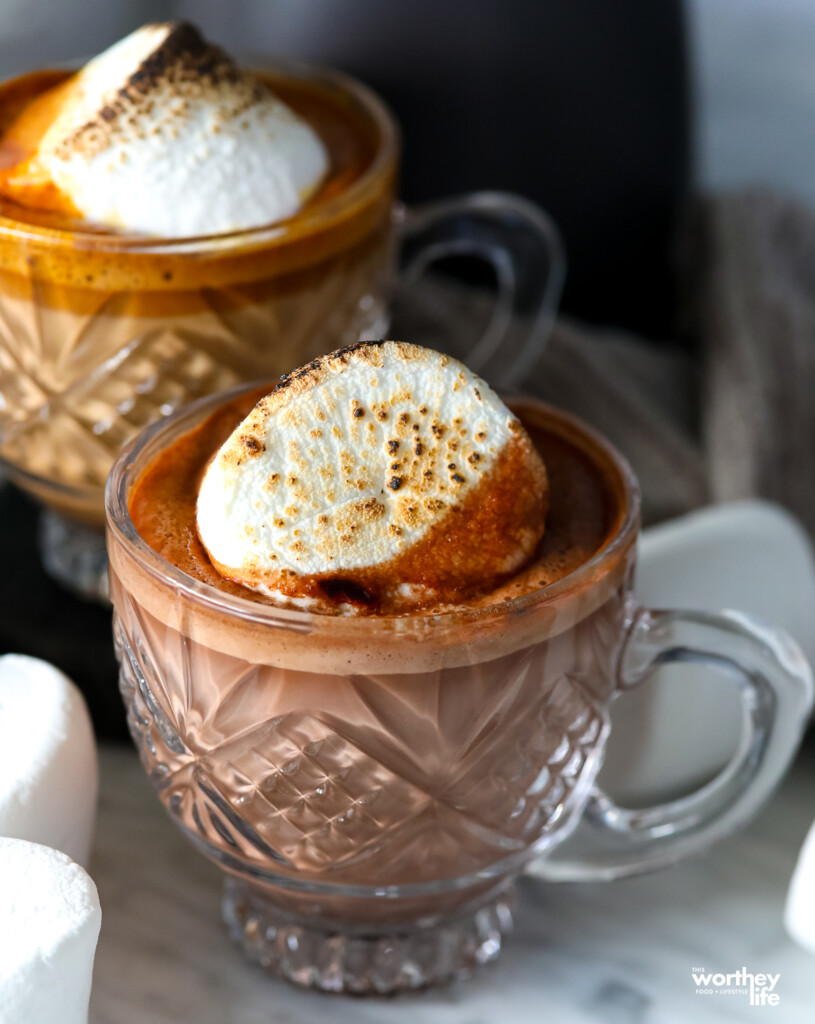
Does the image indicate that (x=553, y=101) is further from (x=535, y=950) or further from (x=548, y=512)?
(x=535, y=950)

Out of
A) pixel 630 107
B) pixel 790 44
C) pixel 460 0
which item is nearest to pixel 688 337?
pixel 630 107

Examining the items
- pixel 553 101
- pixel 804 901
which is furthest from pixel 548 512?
pixel 553 101

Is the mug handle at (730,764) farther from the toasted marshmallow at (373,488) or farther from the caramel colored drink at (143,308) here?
the caramel colored drink at (143,308)

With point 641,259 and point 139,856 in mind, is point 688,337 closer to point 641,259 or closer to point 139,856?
point 641,259

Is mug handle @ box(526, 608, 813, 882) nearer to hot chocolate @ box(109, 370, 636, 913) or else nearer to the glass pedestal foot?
hot chocolate @ box(109, 370, 636, 913)

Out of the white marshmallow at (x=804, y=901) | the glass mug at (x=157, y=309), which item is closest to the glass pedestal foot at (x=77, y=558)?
the glass mug at (x=157, y=309)
